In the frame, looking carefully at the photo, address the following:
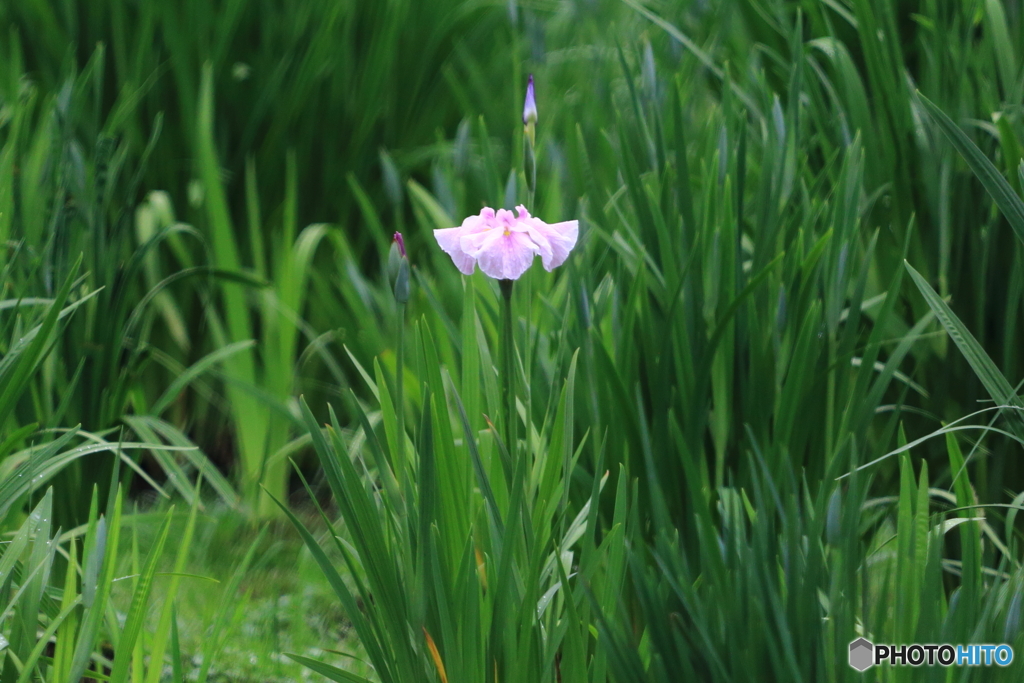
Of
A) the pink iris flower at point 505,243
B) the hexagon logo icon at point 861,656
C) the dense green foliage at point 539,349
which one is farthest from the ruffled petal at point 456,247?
the hexagon logo icon at point 861,656

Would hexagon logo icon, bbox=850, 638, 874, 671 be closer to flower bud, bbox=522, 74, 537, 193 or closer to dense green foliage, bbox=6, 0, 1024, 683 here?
dense green foliage, bbox=6, 0, 1024, 683

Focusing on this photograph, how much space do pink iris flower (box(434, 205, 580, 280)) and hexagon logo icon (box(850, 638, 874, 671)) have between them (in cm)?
50

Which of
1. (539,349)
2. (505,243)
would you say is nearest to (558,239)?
(505,243)

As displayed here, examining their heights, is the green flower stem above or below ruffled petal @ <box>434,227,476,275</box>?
below

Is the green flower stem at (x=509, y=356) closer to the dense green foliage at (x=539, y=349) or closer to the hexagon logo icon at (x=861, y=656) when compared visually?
the dense green foliage at (x=539, y=349)

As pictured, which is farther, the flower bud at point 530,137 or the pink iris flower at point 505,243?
the flower bud at point 530,137

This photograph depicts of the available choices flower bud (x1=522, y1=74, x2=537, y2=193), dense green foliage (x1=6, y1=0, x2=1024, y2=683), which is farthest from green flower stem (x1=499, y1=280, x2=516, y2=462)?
flower bud (x1=522, y1=74, x2=537, y2=193)

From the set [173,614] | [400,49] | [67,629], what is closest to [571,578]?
[173,614]

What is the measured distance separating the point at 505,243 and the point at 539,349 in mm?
498

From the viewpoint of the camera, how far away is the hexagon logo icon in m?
0.87

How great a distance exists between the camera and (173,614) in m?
1.00

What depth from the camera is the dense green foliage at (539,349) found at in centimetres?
94

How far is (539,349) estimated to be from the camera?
134 cm

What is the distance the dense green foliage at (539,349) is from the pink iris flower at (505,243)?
0.12 metres
